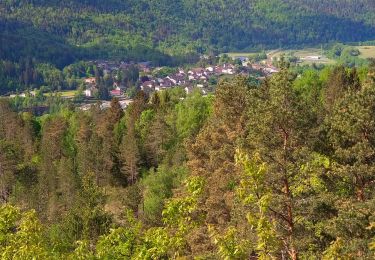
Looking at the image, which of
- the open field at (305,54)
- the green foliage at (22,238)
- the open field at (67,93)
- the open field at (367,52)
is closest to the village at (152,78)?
the open field at (67,93)

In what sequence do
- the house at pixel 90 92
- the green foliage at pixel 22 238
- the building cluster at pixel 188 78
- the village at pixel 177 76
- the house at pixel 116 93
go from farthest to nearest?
the building cluster at pixel 188 78 → the house at pixel 116 93 → the village at pixel 177 76 → the house at pixel 90 92 → the green foliage at pixel 22 238

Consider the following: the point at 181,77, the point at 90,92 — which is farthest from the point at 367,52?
the point at 90,92

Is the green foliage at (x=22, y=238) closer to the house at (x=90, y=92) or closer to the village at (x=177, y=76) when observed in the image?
the village at (x=177, y=76)

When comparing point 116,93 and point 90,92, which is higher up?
point 90,92

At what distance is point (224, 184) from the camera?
21.6 metres

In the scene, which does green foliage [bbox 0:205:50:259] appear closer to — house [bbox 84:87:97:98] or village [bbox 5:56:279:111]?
village [bbox 5:56:279:111]

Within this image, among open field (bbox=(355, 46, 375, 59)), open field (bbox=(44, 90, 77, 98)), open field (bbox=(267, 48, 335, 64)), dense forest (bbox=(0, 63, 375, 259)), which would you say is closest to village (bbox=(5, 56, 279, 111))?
open field (bbox=(44, 90, 77, 98))

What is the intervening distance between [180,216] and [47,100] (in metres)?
111

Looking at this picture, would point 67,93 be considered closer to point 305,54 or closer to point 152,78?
point 152,78

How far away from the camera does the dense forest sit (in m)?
9.66

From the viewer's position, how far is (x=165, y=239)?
372 inches

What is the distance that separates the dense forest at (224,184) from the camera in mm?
9664

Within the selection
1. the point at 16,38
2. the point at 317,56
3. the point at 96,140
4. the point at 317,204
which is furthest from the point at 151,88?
the point at 317,204

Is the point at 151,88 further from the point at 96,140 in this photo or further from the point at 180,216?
the point at 180,216
